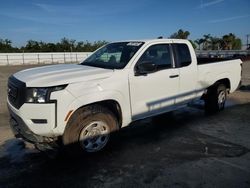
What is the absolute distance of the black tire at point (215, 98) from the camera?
22.2ft

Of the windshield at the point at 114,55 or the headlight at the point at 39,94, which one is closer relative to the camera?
the headlight at the point at 39,94

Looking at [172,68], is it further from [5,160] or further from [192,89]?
[5,160]

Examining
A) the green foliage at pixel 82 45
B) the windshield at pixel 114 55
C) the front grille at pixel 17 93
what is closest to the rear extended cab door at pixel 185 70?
the windshield at pixel 114 55

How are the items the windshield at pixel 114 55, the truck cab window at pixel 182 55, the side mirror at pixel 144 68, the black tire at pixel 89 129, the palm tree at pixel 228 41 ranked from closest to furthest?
the black tire at pixel 89 129
the side mirror at pixel 144 68
the windshield at pixel 114 55
the truck cab window at pixel 182 55
the palm tree at pixel 228 41

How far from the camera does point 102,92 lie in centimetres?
412

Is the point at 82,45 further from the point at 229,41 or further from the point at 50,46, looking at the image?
the point at 229,41

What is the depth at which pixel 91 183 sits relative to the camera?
3.54 m

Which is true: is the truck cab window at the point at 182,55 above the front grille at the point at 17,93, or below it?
above

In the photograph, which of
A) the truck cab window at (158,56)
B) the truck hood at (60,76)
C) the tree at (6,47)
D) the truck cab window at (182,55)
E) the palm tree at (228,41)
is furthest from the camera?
the palm tree at (228,41)

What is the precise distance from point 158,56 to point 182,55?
29.4 inches

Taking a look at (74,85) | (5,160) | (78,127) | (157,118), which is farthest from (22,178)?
(157,118)

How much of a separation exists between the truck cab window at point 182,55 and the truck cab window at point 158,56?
21cm

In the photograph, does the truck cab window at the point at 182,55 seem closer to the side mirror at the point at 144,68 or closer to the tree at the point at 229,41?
the side mirror at the point at 144,68

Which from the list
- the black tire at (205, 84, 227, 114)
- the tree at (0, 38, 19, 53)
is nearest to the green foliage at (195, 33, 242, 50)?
the tree at (0, 38, 19, 53)
